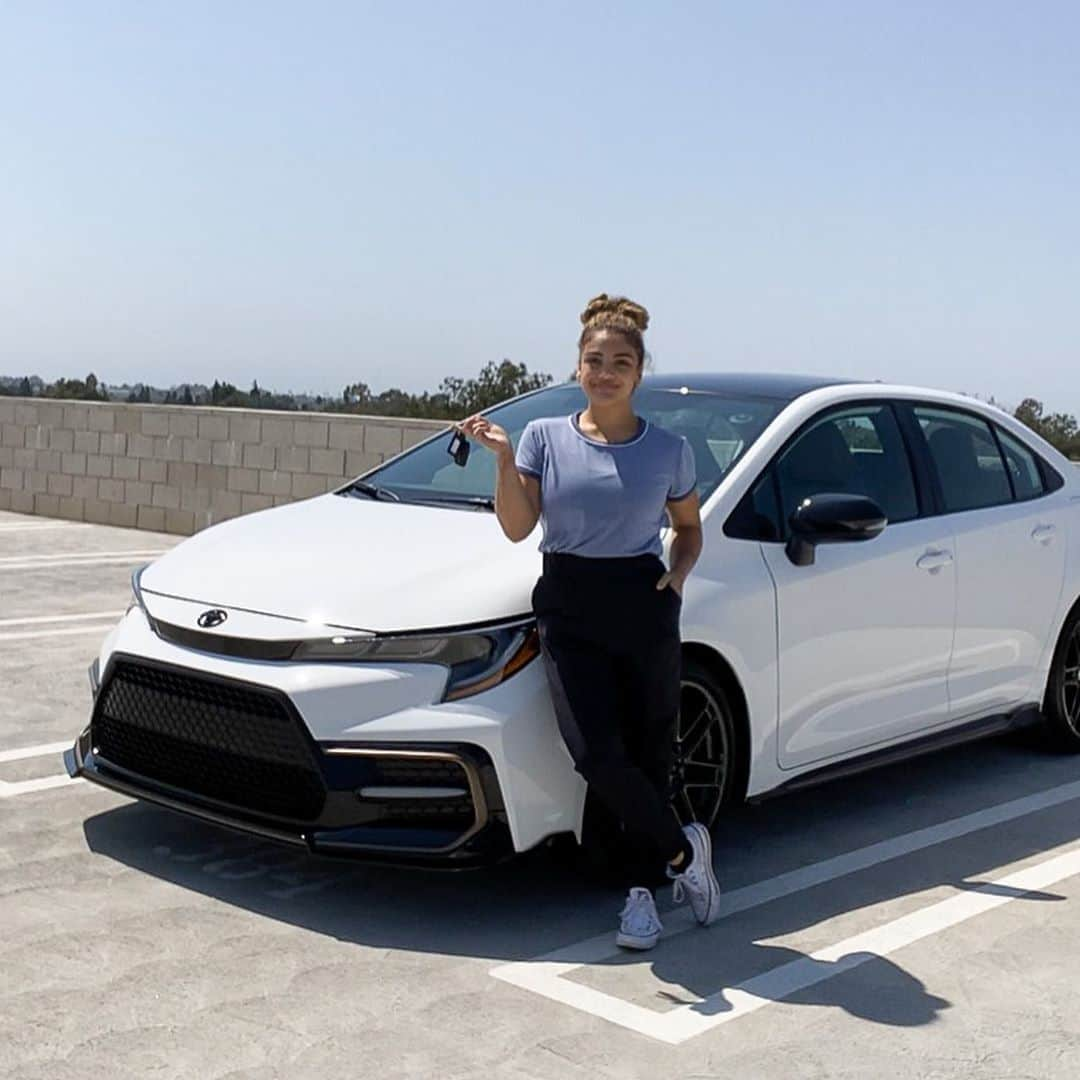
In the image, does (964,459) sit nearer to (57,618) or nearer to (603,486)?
(603,486)

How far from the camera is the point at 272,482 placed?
15508 mm

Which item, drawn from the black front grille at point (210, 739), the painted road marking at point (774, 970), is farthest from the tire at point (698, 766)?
the black front grille at point (210, 739)

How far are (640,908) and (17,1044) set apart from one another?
5.32 feet

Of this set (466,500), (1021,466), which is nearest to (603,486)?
(466,500)

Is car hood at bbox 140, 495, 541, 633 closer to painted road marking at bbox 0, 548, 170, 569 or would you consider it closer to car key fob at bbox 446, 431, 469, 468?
car key fob at bbox 446, 431, 469, 468

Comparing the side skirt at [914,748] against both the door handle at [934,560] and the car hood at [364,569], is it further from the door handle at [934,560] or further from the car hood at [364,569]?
the car hood at [364,569]

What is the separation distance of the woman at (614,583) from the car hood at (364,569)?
0.76 ft

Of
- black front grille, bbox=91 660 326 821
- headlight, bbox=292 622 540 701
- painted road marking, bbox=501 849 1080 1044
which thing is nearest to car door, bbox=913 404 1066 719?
painted road marking, bbox=501 849 1080 1044

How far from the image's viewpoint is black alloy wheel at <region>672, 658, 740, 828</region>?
4902mm

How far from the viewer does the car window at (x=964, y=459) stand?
6.16m

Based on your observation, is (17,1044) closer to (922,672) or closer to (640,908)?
(640,908)

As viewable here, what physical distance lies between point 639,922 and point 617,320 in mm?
1612

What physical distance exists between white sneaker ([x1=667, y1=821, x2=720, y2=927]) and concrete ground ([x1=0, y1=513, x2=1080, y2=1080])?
7 centimetres

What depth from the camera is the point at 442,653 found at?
4.45 metres
